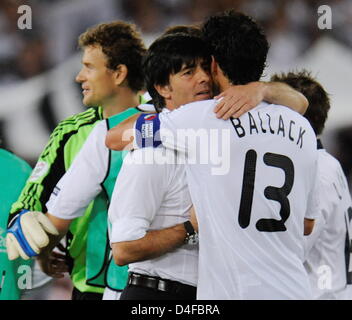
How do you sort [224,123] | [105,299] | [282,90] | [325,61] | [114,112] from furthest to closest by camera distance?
[325,61] → [114,112] → [105,299] → [282,90] → [224,123]

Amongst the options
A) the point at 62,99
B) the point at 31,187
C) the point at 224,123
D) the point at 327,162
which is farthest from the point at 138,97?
the point at 224,123

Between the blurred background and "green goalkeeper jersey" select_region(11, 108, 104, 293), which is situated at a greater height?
the blurred background

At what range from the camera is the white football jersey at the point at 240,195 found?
190 cm

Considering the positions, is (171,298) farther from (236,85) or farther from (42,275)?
(42,275)

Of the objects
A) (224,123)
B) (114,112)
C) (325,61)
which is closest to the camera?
(224,123)

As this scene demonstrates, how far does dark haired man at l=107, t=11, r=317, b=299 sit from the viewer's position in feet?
6.24

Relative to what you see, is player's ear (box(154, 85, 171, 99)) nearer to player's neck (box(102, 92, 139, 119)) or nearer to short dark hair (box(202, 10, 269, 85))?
short dark hair (box(202, 10, 269, 85))

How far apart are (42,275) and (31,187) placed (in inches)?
14.1

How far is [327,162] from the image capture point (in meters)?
2.78

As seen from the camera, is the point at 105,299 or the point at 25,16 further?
the point at 25,16

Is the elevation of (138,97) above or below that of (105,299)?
above

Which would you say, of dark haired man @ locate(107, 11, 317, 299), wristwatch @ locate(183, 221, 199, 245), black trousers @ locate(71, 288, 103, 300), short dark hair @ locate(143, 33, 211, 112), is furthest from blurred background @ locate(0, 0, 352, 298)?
wristwatch @ locate(183, 221, 199, 245)

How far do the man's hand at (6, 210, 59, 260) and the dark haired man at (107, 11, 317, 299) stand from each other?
0.71 m

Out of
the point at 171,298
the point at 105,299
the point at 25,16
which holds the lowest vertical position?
the point at 105,299
